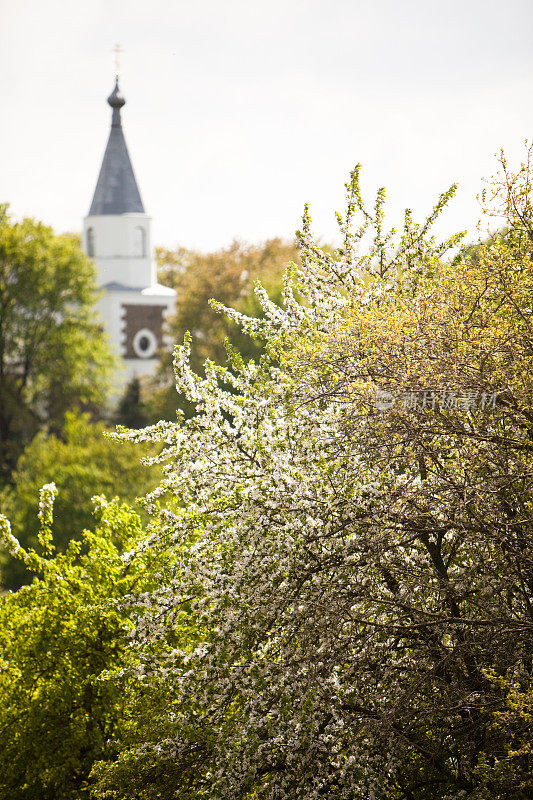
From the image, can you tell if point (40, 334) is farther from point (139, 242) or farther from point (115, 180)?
point (115, 180)

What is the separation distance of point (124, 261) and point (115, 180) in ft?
15.2

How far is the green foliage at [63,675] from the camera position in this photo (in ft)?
36.6

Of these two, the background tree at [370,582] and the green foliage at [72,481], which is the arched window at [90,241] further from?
the background tree at [370,582]

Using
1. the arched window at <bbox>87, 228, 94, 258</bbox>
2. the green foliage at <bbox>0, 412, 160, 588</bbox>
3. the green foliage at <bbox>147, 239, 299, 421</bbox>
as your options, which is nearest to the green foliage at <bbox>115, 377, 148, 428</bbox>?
the green foliage at <bbox>147, 239, 299, 421</bbox>

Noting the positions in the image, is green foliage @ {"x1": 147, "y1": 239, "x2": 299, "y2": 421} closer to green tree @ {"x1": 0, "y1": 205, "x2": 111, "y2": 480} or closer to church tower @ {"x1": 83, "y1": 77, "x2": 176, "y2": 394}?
green tree @ {"x1": 0, "y1": 205, "x2": 111, "y2": 480}

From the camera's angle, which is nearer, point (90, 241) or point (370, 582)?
point (370, 582)

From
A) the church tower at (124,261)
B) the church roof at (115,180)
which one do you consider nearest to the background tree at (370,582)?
the church tower at (124,261)

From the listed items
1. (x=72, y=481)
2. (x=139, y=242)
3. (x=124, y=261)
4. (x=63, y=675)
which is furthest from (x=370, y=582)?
(x=124, y=261)

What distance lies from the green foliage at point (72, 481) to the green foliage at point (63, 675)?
15.6 meters

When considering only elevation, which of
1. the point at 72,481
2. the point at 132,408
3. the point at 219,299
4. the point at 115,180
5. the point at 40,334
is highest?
the point at 115,180

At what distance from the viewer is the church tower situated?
58219 mm

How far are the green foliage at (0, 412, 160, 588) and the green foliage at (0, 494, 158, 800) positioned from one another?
51.0 ft

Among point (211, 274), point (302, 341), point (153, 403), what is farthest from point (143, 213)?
point (302, 341)

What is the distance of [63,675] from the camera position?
11391mm
